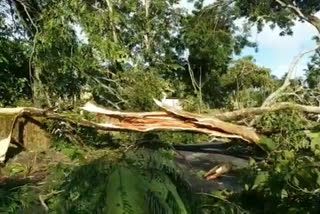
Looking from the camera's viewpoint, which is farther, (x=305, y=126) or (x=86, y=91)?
(x=86, y=91)

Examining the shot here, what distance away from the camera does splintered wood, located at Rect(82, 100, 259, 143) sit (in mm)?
6066

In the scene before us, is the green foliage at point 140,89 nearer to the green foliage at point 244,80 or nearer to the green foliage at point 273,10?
the green foliage at point 273,10

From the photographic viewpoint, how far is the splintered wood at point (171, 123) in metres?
6.07

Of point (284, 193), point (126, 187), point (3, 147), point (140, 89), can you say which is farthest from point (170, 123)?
point (126, 187)

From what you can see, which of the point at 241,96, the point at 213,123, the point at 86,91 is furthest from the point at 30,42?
the point at 241,96

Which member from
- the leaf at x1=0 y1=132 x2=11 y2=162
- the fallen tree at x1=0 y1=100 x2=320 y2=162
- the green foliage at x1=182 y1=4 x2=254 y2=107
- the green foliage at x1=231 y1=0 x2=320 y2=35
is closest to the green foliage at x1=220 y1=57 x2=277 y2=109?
the green foliage at x1=182 y1=4 x2=254 y2=107

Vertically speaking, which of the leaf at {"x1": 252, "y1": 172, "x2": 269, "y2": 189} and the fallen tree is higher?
the fallen tree

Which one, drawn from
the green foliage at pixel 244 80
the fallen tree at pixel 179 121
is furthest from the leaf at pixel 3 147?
the green foliage at pixel 244 80

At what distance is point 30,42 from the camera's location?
908cm

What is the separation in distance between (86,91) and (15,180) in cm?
373

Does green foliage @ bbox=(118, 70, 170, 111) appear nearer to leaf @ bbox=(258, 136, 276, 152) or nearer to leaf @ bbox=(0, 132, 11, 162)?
leaf @ bbox=(0, 132, 11, 162)

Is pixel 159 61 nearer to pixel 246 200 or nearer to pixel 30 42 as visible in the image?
pixel 30 42

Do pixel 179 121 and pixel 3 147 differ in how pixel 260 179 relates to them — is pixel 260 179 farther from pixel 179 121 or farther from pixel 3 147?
pixel 3 147

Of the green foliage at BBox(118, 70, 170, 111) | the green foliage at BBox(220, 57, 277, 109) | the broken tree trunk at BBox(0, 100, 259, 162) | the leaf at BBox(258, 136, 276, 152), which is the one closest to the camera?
the leaf at BBox(258, 136, 276, 152)
